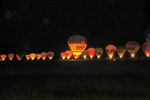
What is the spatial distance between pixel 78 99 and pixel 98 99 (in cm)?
56

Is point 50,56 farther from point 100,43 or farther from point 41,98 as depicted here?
point 41,98

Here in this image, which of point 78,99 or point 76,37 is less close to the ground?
point 76,37

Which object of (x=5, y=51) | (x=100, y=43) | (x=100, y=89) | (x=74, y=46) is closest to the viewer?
(x=100, y=89)

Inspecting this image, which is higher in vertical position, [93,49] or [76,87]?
[93,49]

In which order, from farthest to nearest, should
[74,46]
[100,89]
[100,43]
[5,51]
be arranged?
[100,43]
[5,51]
[74,46]
[100,89]

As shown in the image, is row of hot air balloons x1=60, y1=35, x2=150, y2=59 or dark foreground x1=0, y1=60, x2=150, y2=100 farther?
row of hot air balloons x1=60, y1=35, x2=150, y2=59

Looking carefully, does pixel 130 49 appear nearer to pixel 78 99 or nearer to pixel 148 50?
pixel 148 50

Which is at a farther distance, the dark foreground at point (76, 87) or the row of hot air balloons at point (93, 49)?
the row of hot air balloons at point (93, 49)

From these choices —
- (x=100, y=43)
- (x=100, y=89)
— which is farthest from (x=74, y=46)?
(x=100, y=43)

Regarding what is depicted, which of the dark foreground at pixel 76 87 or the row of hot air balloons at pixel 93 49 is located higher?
the row of hot air balloons at pixel 93 49

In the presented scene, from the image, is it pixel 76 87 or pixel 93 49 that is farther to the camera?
pixel 93 49

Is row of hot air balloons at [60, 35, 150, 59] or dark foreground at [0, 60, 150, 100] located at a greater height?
row of hot air balloons at [60, 35, 150, 59]

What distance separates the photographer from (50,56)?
186 ft

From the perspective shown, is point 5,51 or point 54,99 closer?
point 54,99
